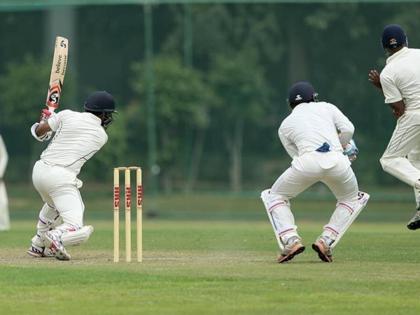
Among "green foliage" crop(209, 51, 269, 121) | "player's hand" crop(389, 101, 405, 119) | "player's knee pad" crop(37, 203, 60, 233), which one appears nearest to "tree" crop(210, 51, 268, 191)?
"green foliage" crop(209, 51, 269, 121)

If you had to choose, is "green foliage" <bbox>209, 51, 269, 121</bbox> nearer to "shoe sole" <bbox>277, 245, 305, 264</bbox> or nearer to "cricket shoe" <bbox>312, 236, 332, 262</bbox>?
"cricket shoe" <bbox>312, 236, 332, 262</bbox>

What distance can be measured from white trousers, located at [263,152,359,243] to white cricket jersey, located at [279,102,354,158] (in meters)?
0.11

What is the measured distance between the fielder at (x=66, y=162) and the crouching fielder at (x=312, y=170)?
1769mm

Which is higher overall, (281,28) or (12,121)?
(281,28)

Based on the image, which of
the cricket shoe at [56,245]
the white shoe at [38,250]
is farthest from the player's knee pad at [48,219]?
the cricket shoe at [56,245]

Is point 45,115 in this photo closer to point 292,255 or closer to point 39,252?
point 39,252

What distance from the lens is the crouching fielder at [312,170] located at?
36.6ft

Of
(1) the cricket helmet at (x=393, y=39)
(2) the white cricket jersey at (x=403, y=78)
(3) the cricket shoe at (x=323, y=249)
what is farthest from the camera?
(1) the cricket helmet at (x=393, y=39)

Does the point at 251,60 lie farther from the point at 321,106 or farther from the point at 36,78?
the point at 321,106

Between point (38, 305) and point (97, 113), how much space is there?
3.55 meters

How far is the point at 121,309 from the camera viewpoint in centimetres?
859

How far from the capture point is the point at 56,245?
11.4 metres

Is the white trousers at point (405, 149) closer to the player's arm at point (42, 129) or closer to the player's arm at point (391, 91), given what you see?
the player's arm at point (391, 91)

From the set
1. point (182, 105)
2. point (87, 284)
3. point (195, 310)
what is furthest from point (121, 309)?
point (182, 105)
